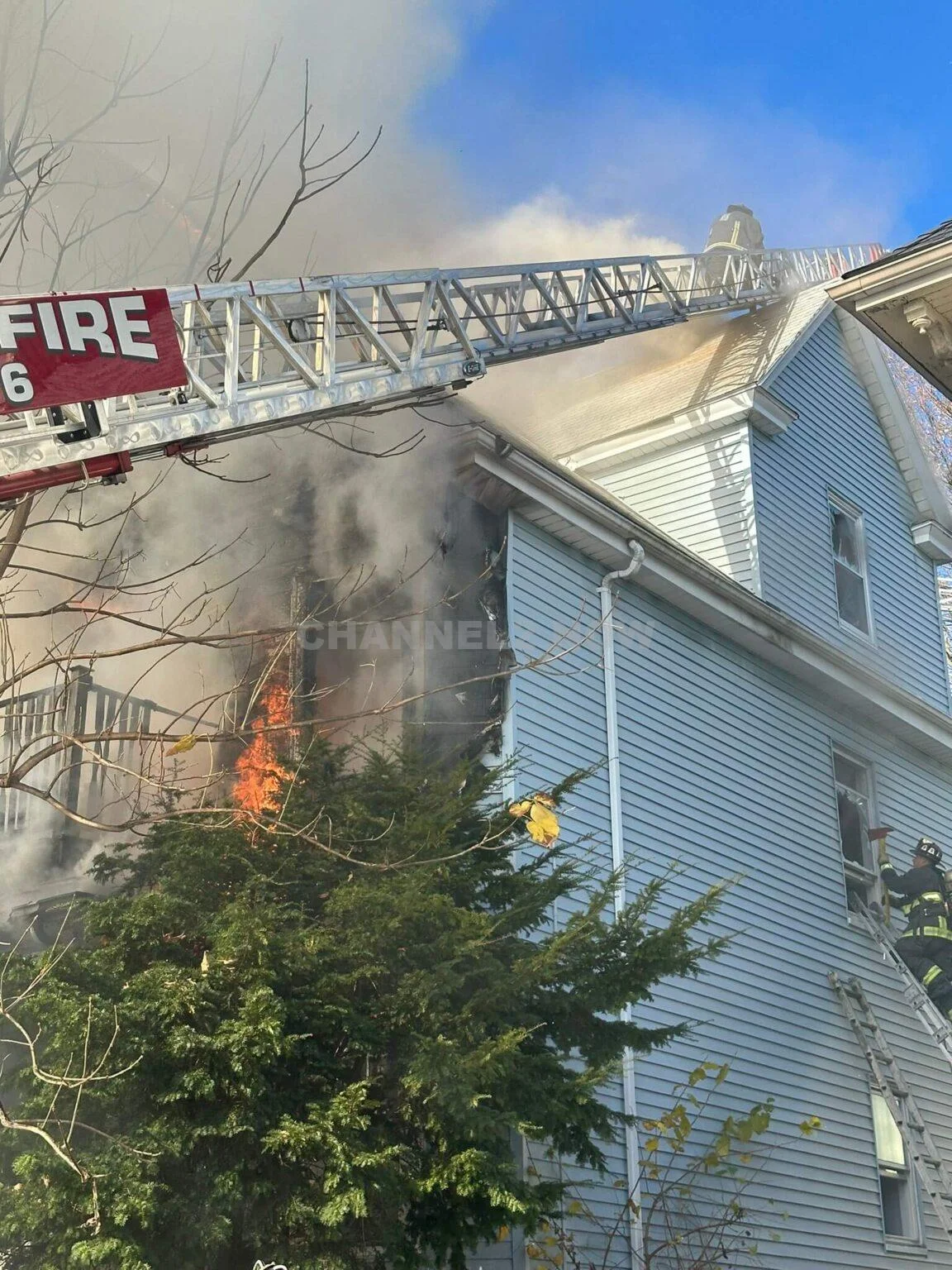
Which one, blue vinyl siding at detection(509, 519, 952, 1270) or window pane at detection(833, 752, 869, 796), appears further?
window pane at detection(833, 752, 869, 796)

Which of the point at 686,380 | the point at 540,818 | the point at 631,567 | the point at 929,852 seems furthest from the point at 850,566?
the point at 540,818

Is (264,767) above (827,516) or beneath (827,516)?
beneath

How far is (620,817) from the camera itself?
420 inches

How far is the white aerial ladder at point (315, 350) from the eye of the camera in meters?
6.37

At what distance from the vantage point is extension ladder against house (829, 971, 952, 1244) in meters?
12.1

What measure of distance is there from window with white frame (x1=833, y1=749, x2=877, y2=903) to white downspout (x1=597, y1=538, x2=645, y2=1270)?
3.96m

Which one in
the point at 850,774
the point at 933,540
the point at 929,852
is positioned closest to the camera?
the point at 929,852

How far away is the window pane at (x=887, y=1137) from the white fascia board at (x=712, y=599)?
3935mm

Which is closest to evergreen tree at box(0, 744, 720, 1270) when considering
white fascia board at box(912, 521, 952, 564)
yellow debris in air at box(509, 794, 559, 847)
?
yellow debris in air at box(509, 794, 559, 847)

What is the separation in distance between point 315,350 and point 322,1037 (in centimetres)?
384

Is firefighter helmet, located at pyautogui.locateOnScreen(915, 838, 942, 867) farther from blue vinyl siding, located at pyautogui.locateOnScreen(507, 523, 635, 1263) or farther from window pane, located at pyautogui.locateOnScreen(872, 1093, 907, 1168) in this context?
blue vinyl siding, located at pyautogui.locateOnScreen(507, 523, 635, 1263)

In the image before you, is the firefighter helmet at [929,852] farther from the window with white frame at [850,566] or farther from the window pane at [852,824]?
the window with white frame at [850,566]

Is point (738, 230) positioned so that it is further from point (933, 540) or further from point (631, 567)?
point (631, 567)

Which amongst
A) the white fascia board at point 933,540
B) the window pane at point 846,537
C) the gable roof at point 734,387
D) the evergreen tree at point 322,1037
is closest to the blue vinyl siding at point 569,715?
the evergreen tree at point 322,1037
